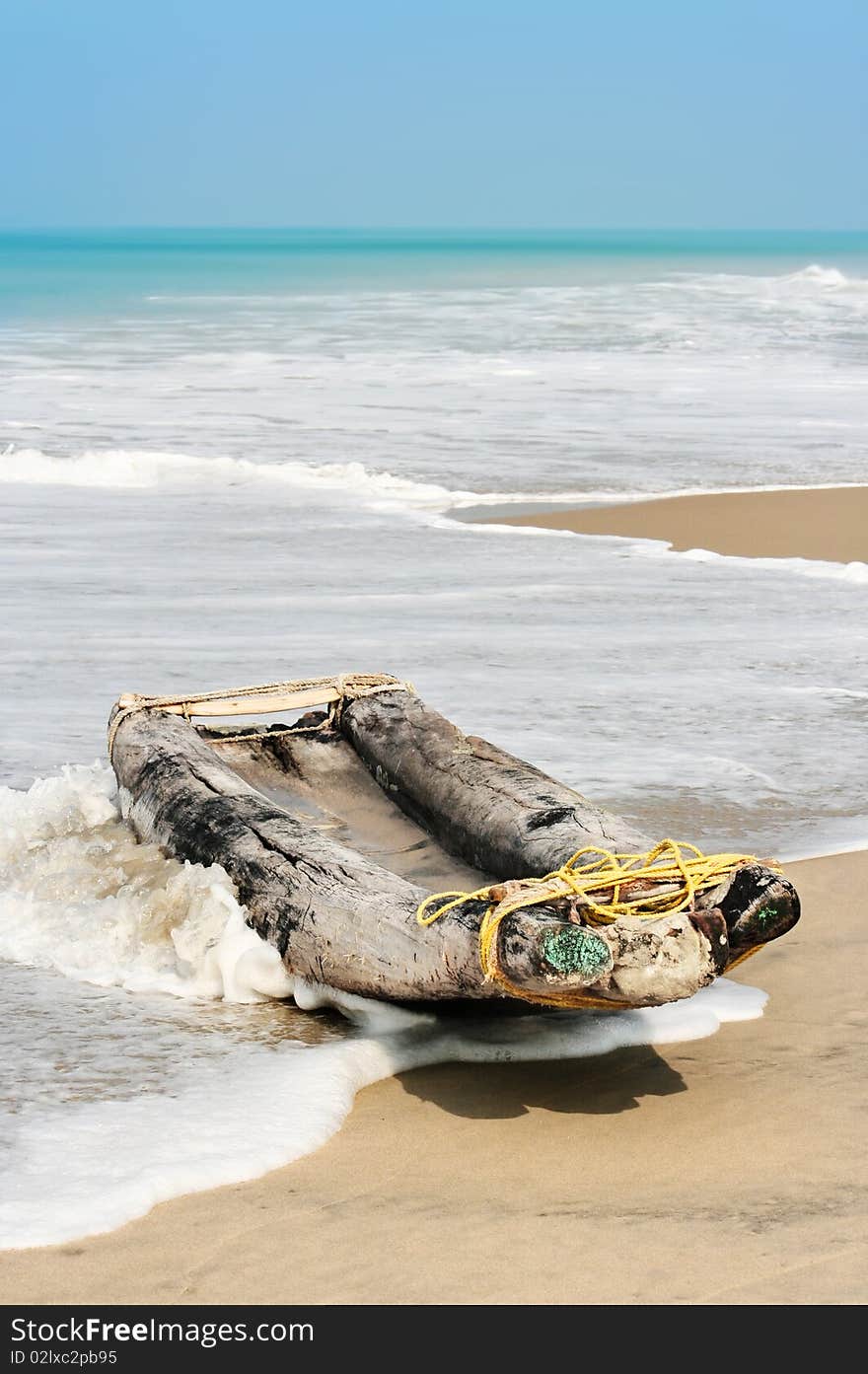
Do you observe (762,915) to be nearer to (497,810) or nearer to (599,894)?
(599,894)

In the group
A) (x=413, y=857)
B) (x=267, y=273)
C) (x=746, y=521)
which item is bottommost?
(x=413, y=857)

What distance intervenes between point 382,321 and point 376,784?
3364 cm

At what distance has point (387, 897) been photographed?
14.6ft

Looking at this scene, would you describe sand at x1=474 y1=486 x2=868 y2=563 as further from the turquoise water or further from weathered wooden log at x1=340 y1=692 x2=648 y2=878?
the turquoise water

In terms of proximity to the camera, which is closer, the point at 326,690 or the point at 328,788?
the point at 328,788

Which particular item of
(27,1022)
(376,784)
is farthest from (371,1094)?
(376,784)

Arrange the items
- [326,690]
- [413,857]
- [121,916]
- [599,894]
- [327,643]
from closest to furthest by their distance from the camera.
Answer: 1. [599,894]
2. [121,916]
3. [413,857]
4. [326,690]
5. [327,643]

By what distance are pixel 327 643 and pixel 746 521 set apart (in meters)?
5.23

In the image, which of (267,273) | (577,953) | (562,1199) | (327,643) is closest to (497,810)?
(577,953)

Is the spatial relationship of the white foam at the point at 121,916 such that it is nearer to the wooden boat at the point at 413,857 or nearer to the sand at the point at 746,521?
the wooden boat at the point at 413,857

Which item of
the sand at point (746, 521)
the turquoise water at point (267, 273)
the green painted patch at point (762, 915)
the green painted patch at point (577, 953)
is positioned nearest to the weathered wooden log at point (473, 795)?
the green painted patch at point (762, 915)

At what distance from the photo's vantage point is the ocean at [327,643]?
169 inches

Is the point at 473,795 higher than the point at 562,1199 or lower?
higher

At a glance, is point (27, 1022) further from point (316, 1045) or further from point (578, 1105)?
point (578, 1105)
